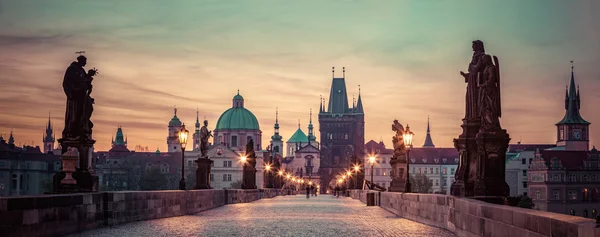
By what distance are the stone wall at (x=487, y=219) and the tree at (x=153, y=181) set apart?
151602 millimetres

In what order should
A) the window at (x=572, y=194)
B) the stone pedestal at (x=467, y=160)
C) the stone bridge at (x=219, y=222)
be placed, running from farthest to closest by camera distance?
the window at (x=572, y=194) < the stone pedestal at (x=467, y=160) < the stone bridge at (x=219, y=222)

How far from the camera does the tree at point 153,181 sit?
17662cm

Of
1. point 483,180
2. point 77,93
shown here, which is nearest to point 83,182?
point 77,93

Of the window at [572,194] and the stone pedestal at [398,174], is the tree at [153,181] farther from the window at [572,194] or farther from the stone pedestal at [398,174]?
the stone pedestal at [398,174]

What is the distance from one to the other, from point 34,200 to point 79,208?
3.10m

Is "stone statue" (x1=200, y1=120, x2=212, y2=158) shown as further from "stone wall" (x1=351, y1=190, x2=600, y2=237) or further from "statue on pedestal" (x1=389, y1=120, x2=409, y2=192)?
"stone wall" (x1=351, y1=190, x2=600, y2=237)

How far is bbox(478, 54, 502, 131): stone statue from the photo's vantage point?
68.3 feet

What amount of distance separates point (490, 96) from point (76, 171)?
34.6 feet

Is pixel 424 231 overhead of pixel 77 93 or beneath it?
beneath

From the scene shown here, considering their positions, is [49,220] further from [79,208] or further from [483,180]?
[483,180]

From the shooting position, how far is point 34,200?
15.4m

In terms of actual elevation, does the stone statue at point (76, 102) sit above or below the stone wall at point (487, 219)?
above

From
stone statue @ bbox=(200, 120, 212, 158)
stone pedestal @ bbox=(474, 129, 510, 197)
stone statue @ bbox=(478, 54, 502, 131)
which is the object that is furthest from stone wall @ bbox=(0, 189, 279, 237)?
stone statue @ bbox=(200, 120, 212, 158)

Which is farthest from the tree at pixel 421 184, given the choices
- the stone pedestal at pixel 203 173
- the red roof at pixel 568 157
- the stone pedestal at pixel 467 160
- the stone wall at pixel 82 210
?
the stone pedestal at pixel 467 160
